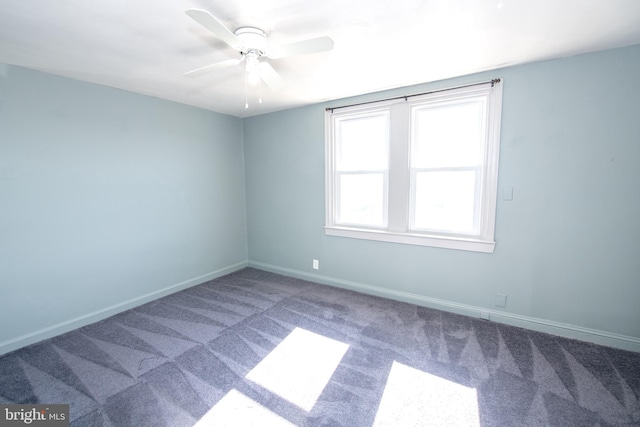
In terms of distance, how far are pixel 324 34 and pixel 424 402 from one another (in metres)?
2.48

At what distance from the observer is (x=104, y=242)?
9.04 feet

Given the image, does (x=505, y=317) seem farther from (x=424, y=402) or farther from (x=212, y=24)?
(x=212, y=24)

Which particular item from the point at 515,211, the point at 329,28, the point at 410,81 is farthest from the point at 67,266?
the point at 515,211

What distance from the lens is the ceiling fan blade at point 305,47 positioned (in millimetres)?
1528

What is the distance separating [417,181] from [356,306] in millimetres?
1532

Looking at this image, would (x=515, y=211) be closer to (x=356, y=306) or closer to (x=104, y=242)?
(x=356, y=306)

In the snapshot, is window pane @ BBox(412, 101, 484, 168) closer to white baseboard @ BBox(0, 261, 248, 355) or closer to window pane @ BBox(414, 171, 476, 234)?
window pane @ BBox(414, 171, 476, 234)

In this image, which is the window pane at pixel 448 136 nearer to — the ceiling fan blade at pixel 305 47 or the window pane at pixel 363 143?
the window pane at pixel 363 143

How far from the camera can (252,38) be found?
1.70m

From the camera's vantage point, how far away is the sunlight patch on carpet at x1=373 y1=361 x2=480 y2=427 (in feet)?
5.14

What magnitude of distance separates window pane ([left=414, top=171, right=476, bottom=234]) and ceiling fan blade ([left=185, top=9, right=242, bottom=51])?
7.02 feet

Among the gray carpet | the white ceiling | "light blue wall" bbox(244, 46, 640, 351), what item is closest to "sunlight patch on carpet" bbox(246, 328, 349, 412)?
the gray carpet

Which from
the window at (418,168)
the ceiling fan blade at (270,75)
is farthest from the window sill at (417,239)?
the ceiling fan blade at (270,75)

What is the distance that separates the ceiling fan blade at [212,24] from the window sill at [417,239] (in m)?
2.28
